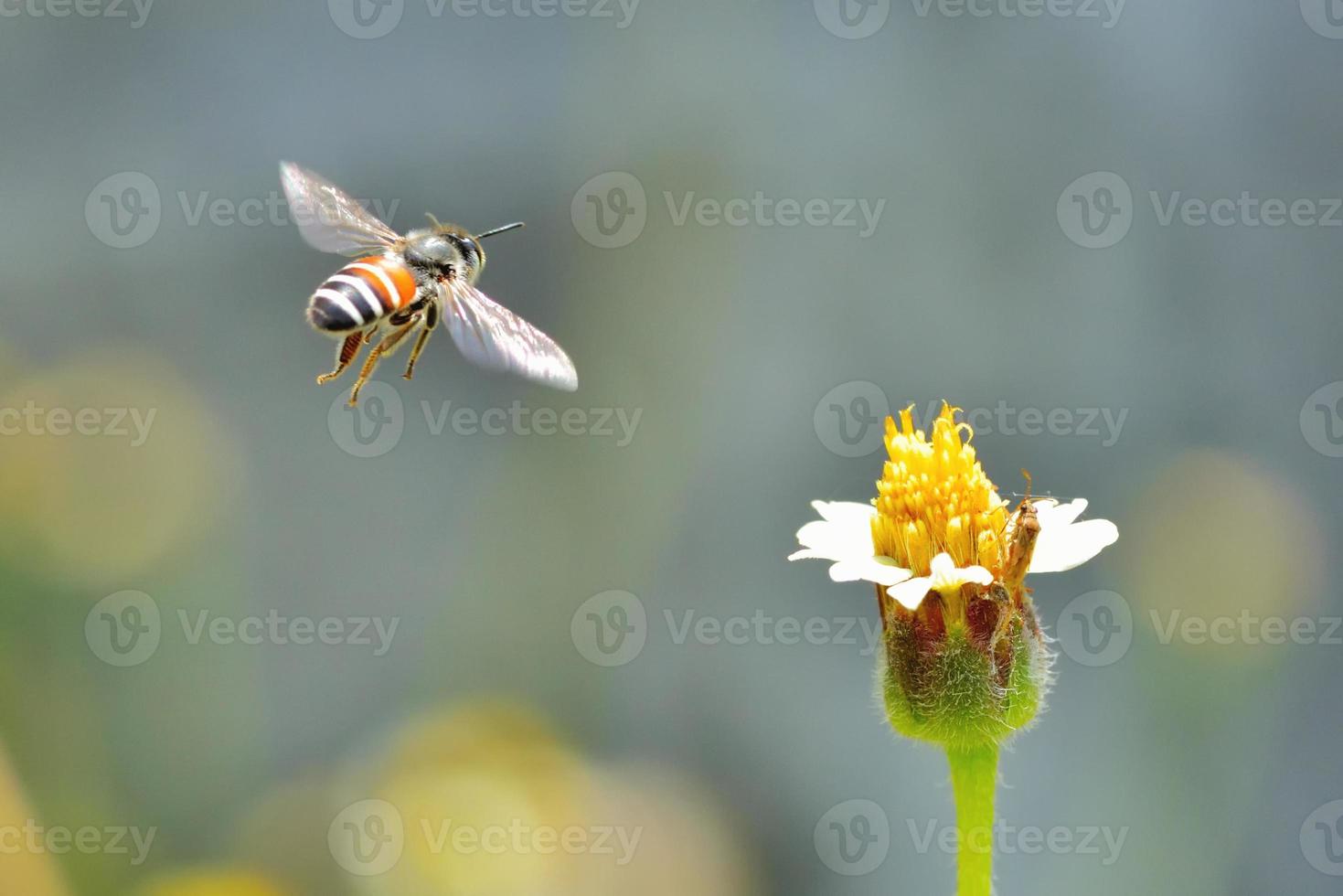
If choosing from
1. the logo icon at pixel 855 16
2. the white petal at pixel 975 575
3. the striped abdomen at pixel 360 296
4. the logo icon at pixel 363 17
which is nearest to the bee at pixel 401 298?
the striped abdomen at pixel 360 296

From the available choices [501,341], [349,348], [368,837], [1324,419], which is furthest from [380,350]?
[1324,419]

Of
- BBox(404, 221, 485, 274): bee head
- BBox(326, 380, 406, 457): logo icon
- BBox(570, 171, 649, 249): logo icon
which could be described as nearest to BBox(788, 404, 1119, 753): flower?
BBox(404, 221, 485, 274): bee head

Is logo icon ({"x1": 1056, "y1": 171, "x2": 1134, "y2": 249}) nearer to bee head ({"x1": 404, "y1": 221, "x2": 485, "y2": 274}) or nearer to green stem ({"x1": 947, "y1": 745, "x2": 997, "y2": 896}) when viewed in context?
bee head ({"x1": 404, "y1": 221, "x2": 485, "y2": 274})

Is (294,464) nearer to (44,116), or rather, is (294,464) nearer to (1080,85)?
(44,116)

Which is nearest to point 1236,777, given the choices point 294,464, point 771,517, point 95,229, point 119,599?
point 771,517

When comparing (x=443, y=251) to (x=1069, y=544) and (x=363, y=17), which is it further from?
(x=363, y=17)

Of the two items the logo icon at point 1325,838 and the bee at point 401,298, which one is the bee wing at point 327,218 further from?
the logo icon at point 1325,838
